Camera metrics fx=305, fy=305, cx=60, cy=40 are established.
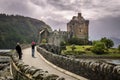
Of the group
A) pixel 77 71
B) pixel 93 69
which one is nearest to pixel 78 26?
pixel 77 71

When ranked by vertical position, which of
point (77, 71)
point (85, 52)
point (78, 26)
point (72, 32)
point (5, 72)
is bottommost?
point (85, 52)

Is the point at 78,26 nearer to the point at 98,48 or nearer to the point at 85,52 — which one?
the point at 98,48

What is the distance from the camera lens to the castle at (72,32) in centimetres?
14130

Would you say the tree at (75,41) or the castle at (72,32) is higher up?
the castle at (72,32)

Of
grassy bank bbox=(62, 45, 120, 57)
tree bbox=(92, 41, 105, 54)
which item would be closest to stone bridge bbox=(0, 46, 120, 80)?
grassy bank bbox=(62, 45, 120, 57)

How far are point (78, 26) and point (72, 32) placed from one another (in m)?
7.37

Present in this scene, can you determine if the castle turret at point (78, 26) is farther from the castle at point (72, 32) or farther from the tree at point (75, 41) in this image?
the tree at point (75, 41)

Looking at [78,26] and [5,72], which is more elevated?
[78,26]

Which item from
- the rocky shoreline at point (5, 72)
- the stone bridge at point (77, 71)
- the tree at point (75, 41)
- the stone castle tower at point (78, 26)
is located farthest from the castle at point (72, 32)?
the stone bridge at point (77, 71)

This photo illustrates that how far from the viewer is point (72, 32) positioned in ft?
513

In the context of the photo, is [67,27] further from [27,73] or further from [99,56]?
[27,73]

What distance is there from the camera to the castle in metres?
141

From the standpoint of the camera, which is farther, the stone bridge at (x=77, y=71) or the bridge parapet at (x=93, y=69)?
the bridge parapet at (x=93, y=69)

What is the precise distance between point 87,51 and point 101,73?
105064mm
